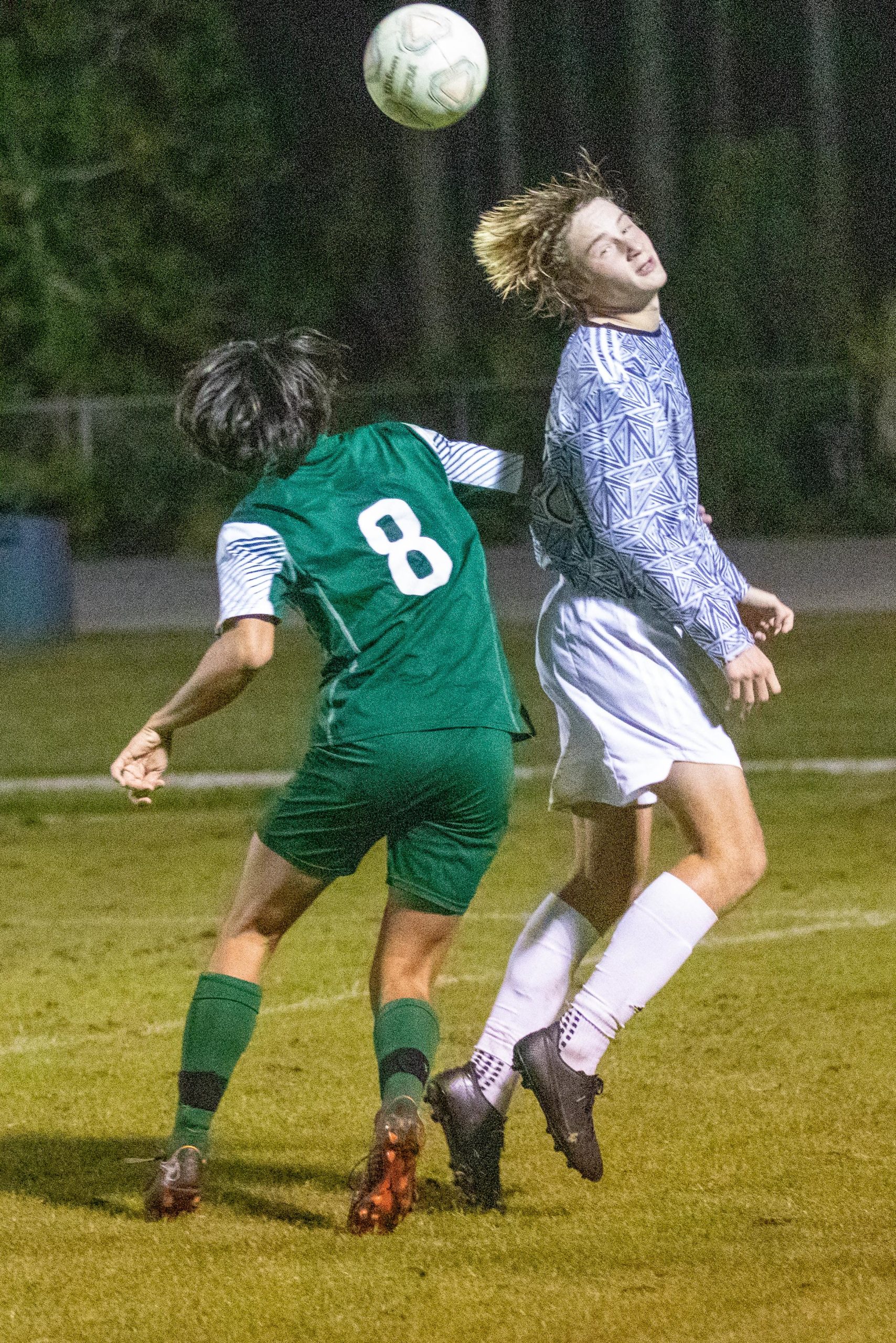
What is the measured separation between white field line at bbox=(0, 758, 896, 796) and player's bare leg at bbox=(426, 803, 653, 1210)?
619cm

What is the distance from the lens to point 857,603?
19250 millimetres

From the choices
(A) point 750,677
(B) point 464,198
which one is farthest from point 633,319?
(B) point 464,198

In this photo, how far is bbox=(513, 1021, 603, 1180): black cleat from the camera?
14.2 ft

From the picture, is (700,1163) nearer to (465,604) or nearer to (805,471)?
(465,604)

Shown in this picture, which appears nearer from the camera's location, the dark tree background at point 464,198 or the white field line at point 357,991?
the white field line at point 357,991

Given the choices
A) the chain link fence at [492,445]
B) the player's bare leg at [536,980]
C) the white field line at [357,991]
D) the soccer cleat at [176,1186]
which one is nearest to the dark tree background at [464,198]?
the chain link fence at [492,445]

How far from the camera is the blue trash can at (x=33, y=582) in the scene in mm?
18844

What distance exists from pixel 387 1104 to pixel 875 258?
36.6 m

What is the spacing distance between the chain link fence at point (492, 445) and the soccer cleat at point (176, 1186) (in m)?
21.1

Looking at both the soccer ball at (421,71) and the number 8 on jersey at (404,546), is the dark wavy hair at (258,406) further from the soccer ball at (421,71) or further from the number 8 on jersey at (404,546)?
the soccer ball at (421,71)

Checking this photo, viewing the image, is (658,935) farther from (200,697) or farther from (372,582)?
(200,697)

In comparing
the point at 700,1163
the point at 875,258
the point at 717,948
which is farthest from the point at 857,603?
the point at 875,258

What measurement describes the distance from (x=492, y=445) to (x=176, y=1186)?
22.9 m

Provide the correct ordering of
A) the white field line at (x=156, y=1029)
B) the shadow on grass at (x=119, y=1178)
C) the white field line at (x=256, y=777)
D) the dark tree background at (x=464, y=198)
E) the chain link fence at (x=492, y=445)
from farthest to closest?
the dark tree background at (x=464, y=198), the chain link fence at (x=492, y=445), the white field line at (x=256, y=777), the white field line at (x=156, y=1029), the shadow on grass at (x=119, y=1178)
